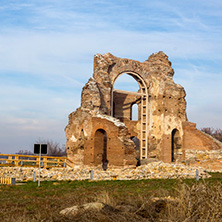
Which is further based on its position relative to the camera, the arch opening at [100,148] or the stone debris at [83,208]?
the arch opening at [100,148]

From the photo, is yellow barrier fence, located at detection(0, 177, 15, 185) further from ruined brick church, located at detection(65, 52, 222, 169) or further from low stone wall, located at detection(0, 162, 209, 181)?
ruined brick church, located at detection(65, 52, 222, 169)

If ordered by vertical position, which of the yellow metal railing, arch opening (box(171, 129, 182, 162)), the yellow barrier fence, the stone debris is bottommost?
the yellow barrier fence

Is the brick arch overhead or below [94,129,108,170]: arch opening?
overhead

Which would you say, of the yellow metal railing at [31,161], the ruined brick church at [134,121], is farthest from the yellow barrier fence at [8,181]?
the ruined brick church at [134,121]

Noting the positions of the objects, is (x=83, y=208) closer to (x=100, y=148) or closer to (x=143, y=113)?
(x=100, y=148)

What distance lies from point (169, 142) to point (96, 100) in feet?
24.4

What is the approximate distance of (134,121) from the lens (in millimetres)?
31734

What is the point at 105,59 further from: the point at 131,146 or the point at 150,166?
the point at 150,166

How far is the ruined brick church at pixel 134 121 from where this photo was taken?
80.2 feet

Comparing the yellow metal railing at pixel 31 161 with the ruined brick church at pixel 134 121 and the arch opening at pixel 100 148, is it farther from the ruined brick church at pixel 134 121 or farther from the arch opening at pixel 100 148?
the arch opening at pixel 100 148

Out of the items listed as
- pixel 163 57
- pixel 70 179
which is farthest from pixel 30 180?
pixel 163 57

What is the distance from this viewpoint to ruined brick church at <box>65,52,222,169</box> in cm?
2445

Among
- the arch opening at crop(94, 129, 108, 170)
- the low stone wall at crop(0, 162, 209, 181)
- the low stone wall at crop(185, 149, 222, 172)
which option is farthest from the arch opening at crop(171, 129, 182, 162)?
the low stone wall at crop(0, 162, 209, 181)

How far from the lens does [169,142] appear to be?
98.0 feet
